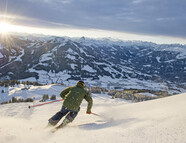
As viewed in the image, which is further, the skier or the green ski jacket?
the green ski jacket

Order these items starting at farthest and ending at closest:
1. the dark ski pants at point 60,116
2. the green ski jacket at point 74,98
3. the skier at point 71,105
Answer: the green ski jacket at point 74,98 < the skier at point 71,105 < the dark ski pants at point 60,116

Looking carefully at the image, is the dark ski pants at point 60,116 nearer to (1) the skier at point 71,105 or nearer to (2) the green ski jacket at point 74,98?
(1) the skier at point 71,105

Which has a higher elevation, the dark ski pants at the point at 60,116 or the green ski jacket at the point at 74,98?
the green ski jacket at the point at 74,98

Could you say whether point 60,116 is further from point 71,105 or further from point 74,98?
point 74,98

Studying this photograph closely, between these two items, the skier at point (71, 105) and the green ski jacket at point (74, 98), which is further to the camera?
the green ski jacket at point (74, 98)

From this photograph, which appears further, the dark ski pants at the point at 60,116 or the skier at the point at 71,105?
the skier at the point at 71,105

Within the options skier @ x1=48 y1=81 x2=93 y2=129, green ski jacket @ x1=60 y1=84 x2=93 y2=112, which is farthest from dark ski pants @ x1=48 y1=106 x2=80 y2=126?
green ski jacket @ x1=60 y1=84 x2=93 y2=112

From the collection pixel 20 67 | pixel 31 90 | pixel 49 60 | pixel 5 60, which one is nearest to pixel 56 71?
pixel 49 60

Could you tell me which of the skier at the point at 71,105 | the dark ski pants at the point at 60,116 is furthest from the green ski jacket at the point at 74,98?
the dark ski pants at the point at 60,116

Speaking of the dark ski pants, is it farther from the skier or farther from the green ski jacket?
the green ski jacket

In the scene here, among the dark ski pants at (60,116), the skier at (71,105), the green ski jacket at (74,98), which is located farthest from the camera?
the green ski jacket at (74,98)

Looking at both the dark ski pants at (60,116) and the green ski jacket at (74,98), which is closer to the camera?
the dark ski pants at (60,116)

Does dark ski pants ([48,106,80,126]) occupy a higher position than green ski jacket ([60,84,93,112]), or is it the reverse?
green ski jacket ([60,84,93,112])

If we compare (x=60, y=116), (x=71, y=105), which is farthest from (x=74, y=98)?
(x=60, y=116)
